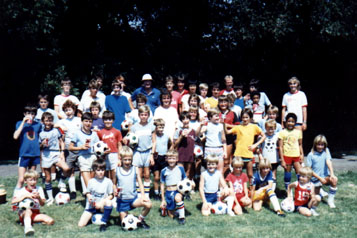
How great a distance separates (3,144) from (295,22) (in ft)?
37.0

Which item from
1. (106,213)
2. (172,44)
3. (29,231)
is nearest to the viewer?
(29,231)

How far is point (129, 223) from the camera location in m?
5.82

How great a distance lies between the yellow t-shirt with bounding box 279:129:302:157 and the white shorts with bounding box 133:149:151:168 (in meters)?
2.70

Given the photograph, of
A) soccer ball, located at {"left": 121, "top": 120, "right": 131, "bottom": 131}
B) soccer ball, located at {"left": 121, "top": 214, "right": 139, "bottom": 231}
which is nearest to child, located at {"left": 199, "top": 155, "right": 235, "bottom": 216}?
soccer ball, located at {"left": 121, "top": 214, "right": 139, "bottom": 231}

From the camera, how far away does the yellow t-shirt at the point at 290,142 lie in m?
7.47

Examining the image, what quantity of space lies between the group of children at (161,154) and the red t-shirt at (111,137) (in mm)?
18

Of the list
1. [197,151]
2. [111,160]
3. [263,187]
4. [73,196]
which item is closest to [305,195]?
[263,187]

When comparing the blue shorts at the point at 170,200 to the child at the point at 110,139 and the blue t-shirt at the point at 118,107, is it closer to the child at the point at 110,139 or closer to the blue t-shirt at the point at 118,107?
the child at the point at 110,139

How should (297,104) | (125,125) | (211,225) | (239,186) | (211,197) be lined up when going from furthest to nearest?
(297,104) → (125,125) → (239,186) → (211,197) → (211,225)

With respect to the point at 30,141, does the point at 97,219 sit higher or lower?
lower

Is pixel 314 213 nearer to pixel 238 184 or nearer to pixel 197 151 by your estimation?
pixel 238 184

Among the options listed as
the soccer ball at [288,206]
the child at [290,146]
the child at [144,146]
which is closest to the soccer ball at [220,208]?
the soccer ball at [288,206]

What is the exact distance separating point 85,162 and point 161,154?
1.45 metres

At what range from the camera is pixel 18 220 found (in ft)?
20.7
